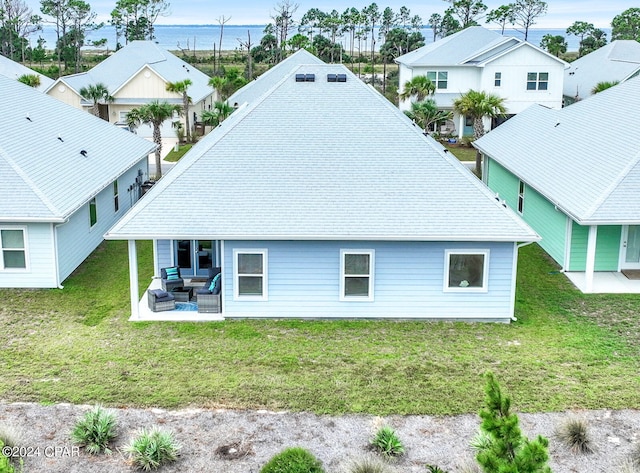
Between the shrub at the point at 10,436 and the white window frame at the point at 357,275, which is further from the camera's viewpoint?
the white window frame at the point at 357,275

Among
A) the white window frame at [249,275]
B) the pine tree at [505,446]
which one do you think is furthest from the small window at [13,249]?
the pine tree at [505,446]

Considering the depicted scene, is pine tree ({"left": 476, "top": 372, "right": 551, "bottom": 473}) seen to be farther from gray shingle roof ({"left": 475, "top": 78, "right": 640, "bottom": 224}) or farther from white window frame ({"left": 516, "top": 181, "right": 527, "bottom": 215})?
white window frame ({"left": 516, "top": 181, "right": 527, "bottom": 215})

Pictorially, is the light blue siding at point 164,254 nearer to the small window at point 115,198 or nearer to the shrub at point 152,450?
the small window at point 115,198

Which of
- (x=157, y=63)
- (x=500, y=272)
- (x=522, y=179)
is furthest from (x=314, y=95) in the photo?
(x=157, y=63)

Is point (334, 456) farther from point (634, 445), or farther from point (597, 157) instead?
point (597, 157)

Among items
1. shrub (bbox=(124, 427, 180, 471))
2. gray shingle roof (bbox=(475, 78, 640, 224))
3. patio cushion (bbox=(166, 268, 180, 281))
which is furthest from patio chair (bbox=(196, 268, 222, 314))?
gray shingle roof (bbox=(475, 78, 640, 224))
